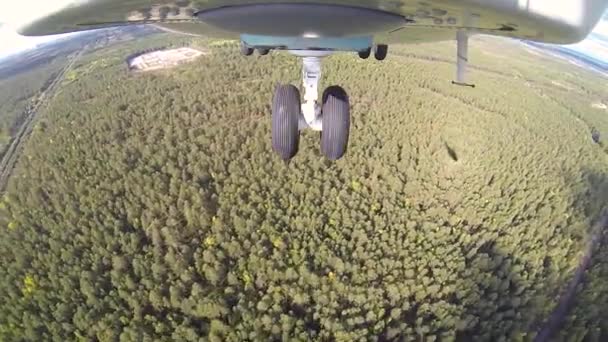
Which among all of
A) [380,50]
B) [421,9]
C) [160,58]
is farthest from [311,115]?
[160,58]

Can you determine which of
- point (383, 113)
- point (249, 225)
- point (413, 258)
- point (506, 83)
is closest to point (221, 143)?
point (249, 225)

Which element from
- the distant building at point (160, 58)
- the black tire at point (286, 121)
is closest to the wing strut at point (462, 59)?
the black tire at point (286, 121)

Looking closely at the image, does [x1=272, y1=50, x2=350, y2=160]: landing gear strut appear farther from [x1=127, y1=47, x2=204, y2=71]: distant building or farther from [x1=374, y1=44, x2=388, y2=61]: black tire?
[x1=127, y1=47, x2=204, y2=71]: distant building

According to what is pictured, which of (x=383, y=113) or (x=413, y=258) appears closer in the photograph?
(x=413, y=258)

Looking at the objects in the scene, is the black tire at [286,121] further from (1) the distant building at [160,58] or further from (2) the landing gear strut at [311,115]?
(1) the distant building at [160,58]

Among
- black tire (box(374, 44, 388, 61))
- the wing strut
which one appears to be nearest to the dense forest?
black tire (box(374, 44, 388, 61))

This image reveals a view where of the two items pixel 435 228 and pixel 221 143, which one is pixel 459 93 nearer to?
pixel 435 228

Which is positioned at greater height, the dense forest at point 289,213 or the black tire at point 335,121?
the black tire at point 335,121
